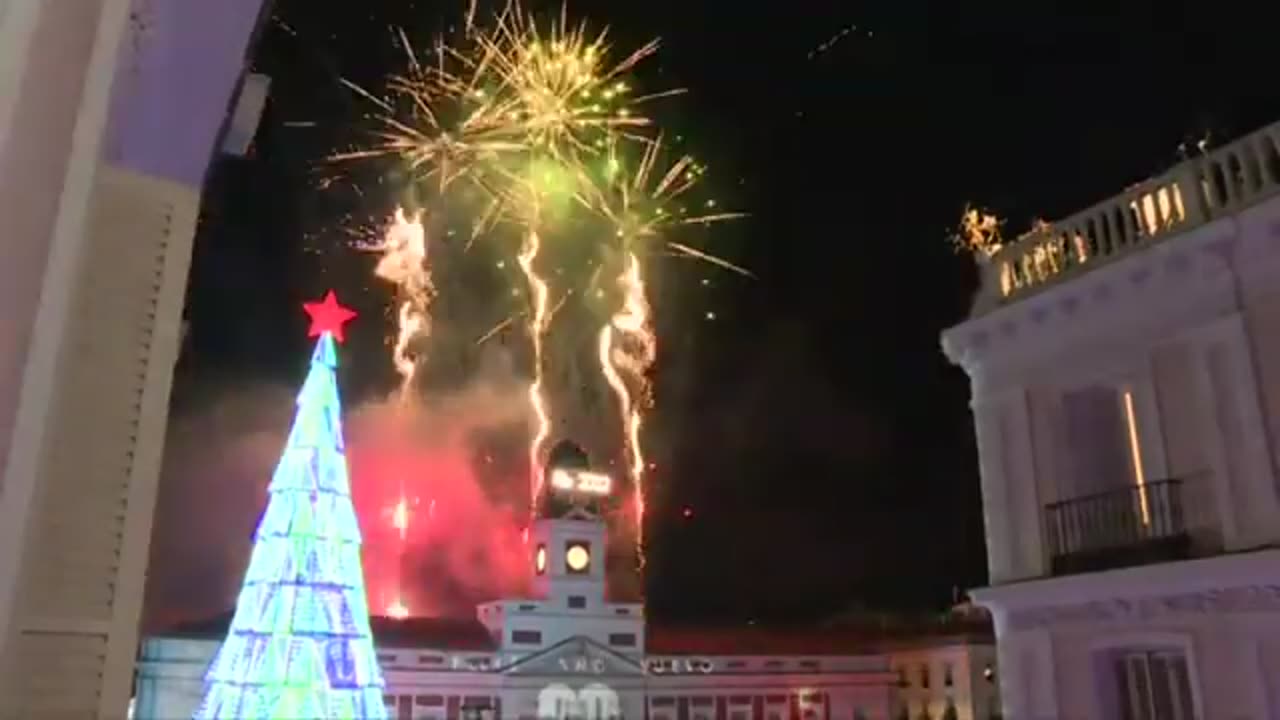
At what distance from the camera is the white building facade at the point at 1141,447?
Result: 445 cm

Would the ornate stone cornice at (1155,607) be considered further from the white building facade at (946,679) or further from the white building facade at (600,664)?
the white building facade at (600,664)

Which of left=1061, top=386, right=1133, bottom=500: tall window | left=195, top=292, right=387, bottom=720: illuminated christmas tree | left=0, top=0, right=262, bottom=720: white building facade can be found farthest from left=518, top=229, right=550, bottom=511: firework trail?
left=0, top=0, right=262, bottom=720: white building facade

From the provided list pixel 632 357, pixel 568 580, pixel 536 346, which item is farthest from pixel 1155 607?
pixel 568 580

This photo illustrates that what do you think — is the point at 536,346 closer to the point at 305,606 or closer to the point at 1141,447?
the point at 305,606

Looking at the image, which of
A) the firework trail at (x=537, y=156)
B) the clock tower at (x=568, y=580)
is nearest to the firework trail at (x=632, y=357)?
the firework trail at (x=537, y=156)

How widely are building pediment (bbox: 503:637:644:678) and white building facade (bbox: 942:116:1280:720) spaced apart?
8.94 meters

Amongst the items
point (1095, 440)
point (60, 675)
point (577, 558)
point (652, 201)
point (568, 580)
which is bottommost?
point (60, 675)

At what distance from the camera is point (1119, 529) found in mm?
5008

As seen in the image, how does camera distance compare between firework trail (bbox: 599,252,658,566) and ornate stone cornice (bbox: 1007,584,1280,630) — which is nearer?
ornate stone cornice (bbox: 1007,584,1280,630)

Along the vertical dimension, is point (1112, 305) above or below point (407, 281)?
below

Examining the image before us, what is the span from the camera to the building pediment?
13.7 meters

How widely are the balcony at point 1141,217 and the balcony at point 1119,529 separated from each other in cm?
115

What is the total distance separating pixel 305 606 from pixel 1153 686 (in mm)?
6409

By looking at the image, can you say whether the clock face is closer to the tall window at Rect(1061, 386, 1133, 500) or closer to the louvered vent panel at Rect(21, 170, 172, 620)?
the tall window at Rect(1061, 386, 1133, 500)
